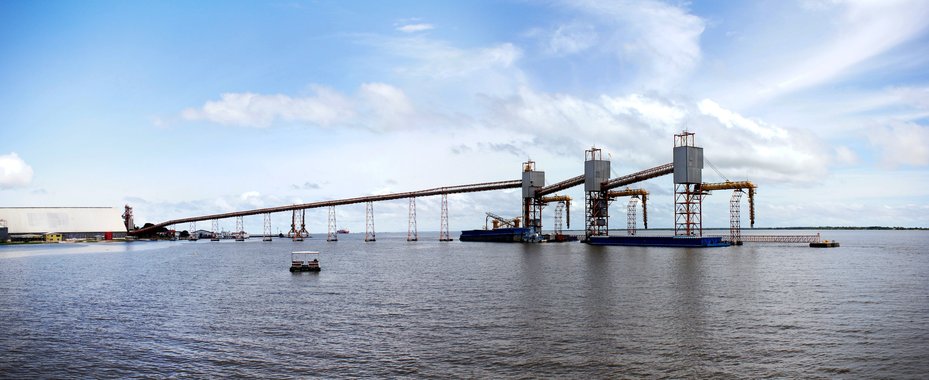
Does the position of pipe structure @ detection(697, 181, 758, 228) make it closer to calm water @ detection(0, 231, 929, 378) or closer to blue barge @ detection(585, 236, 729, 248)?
blue barge @ detection(585, 236, 729, 248)

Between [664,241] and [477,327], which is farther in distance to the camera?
[664,241]

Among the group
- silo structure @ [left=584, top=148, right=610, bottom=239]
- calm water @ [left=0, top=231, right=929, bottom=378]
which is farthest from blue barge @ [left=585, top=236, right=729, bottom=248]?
calm water @ [left=0, top=231, right=929, bottom=378]

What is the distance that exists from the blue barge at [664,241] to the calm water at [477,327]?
7869 centimetres

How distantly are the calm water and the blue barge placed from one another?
7869 centimetres

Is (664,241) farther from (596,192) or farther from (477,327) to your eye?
(477,327)

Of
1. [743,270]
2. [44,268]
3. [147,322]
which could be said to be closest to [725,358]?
[147,322]

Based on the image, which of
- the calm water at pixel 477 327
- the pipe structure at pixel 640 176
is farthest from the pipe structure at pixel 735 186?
the calm water at pixel 477 327

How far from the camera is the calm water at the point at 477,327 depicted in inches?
1266

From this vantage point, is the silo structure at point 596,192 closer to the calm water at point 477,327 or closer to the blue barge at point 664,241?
the blue barge at point 664,241

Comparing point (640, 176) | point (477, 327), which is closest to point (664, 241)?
point (640, 176)

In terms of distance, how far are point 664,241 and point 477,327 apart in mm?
133048

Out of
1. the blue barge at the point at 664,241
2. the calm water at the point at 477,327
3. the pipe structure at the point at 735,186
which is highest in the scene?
the pipe structure at the point at 735,186

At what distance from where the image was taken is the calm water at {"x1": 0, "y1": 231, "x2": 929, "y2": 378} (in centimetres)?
3216

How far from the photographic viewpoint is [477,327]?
41.9 metres
